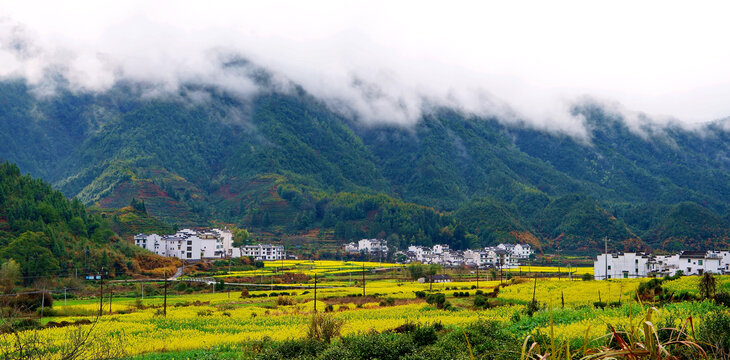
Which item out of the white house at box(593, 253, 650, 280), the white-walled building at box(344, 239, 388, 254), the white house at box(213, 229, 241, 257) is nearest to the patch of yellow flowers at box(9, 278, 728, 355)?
the white house at box(593, 253, 650, 280)

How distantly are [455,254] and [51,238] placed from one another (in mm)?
76014

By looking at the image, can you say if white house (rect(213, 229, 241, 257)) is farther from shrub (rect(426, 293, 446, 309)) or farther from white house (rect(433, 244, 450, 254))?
shrub (rect(426, 293, 446, 309))

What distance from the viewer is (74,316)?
120 ft

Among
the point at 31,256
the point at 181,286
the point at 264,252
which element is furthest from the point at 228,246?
the point at 181,286

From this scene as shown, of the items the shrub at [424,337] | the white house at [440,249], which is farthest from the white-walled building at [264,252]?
the shrub at [424,337]

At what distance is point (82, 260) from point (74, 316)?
3623 centimetres

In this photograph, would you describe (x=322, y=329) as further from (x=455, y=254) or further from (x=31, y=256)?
(x=455, y=254)

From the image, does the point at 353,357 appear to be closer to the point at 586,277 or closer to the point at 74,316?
the point at 74,316

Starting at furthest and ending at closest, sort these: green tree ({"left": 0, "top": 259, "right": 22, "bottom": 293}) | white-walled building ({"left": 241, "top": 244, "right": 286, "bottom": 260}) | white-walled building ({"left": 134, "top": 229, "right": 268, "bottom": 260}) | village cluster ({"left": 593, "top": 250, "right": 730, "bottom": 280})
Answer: white-walled building ({"left": 241, "top": 244, "right": 286, "bottom": 260})
white-walled building ({"left": 134, "top": 229, "right": 268, "bottom": 260})
village cluster ({"left": 593, "top": 250, "right": 730, "bottom": 280})
green tree ({"left": 0, "top": 259, "right": 22, "bottom": 293})

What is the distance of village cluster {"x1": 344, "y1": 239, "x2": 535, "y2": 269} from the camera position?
4290 inches

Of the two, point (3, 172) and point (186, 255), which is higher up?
point (3, 172)

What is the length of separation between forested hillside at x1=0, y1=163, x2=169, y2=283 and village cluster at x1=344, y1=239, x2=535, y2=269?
54784 millimetres

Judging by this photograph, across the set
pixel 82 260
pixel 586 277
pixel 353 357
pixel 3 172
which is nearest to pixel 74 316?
pixel 353 357

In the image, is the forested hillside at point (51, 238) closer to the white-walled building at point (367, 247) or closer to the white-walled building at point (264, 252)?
the white-walled building at point (264, 252)
